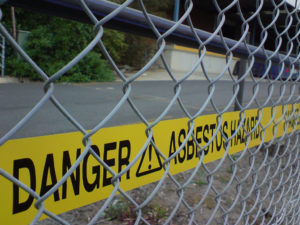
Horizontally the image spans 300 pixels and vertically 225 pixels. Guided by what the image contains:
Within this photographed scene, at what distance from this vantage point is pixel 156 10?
1589cm

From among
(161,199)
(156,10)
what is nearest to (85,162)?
(161,199)

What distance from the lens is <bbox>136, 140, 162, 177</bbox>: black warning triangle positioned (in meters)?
0.89

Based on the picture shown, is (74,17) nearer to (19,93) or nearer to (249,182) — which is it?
(249,182)

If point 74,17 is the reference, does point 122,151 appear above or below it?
below

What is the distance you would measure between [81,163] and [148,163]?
0.83 ft

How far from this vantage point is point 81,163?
0.74m

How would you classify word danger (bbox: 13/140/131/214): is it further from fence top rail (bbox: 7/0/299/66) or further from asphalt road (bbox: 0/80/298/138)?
asphalt road (bbox: 0/80/298/138)

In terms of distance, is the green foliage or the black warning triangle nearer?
the black warning triangle

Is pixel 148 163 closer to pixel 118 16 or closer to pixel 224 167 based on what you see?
pixel 118 16

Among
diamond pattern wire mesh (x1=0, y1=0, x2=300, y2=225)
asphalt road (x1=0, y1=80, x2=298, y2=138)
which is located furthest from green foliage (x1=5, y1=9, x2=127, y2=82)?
diamond pattern wire mesh (x1=0, y1=0, x2=300, y2=225)

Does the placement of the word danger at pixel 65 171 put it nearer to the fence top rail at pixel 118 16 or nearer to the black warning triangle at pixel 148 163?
the black warning triangle at pixel 148 163

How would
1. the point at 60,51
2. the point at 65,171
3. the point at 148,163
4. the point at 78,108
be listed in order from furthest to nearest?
the point at 60,51
the point at 78,108
the point at 148,163
the point at 65,171

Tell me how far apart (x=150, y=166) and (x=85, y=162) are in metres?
0.25

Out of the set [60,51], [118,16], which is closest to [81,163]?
[118,16]
